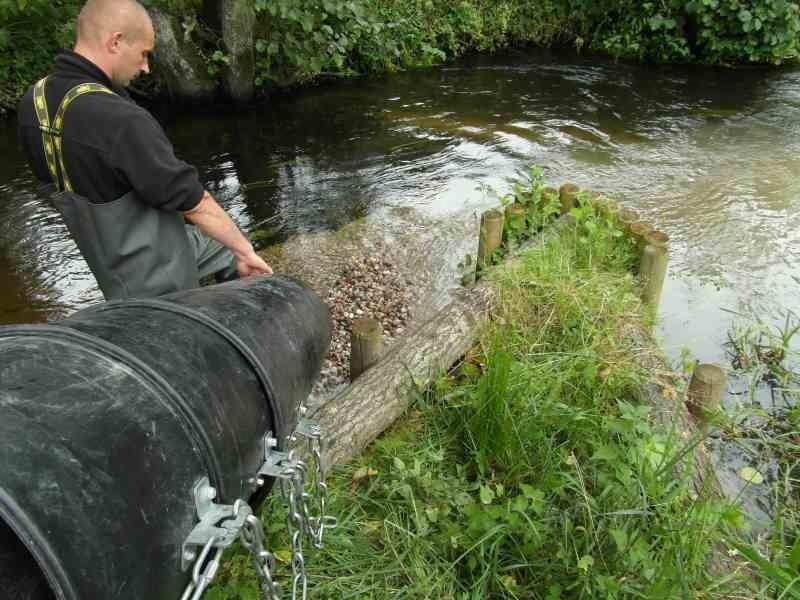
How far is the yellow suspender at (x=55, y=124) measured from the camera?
2.23m

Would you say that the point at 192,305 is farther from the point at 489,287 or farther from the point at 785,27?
the point at 785,27

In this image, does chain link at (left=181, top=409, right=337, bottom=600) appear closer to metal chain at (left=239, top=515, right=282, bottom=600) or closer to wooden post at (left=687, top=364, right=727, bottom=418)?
metal chain at (left=239, top=515, right=282, bottom=600)

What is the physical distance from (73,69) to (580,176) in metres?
6.15

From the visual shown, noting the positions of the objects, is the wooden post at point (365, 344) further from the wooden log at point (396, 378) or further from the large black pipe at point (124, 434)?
the large black pipe at point (124, 434)

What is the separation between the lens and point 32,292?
5.02 metres

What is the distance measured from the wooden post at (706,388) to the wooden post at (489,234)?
1.92 m

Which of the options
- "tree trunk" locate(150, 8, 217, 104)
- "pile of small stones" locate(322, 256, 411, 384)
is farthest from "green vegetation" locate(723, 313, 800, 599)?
"tree trunk" locate(150, 8, 217, 104)

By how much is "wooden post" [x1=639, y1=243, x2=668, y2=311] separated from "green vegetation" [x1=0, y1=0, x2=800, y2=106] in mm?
4859

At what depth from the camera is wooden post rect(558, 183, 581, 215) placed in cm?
510

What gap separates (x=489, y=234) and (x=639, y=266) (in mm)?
1189

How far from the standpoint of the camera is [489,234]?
4570 millimetres

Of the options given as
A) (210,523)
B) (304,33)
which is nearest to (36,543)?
(210,523)

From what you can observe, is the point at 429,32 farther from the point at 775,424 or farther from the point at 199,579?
the point at 199,579

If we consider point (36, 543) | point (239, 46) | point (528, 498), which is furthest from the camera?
point (239, 46)
